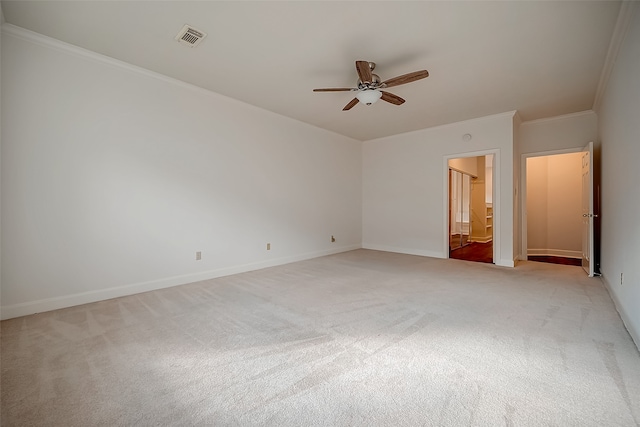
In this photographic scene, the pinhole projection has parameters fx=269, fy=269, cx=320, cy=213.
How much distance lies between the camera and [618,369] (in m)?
1.67

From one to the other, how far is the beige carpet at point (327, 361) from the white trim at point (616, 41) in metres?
2.56

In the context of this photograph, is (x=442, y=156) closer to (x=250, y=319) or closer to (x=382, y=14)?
(x=382, y=14)

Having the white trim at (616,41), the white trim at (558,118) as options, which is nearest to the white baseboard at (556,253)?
the white trim at (558,118)

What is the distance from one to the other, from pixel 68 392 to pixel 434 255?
5.43m

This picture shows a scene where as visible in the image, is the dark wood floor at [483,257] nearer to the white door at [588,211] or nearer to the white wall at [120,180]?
the white door at [588,211]

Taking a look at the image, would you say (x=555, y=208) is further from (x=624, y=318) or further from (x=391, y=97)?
(x=391, y=97)

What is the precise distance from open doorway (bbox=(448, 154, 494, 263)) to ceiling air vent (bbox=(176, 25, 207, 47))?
5.54 m

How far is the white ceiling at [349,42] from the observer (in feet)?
7.36

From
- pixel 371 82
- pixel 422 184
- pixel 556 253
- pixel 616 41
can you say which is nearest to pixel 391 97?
pixel 371 82

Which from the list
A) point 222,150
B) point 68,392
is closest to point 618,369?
point 68,392

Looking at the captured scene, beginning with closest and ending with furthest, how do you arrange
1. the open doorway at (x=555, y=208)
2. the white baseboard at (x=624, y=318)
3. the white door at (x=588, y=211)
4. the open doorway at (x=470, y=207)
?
the white baseboard at (x=624, y=318) → the white door at (x=588, y=211) → the open doorway at (x=555, y=208) → the open doorway at (x=470, y=207)

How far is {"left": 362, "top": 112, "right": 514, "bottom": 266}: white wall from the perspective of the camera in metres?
4.65

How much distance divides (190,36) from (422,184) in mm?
4719

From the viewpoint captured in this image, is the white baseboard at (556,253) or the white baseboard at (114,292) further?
the white baseboard at (556,253)
